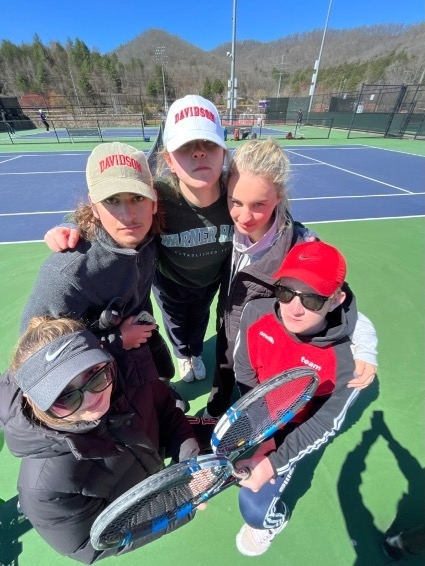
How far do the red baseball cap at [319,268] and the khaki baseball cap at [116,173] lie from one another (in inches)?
34.9

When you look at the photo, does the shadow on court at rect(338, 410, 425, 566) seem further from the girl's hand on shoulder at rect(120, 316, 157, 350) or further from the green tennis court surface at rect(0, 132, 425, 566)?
the girl's hand on shoulder at rect(120, 316, 157, 350)

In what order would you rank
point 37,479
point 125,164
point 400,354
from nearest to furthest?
point 37,479
point 125,164
point 400,354

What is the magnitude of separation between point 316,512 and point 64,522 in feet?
5.77

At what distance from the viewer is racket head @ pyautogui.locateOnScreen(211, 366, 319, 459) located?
140cm

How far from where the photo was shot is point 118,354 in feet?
5.51

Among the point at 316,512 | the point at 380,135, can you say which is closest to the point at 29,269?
the point at 316,512

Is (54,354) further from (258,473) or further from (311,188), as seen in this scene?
(311,188)

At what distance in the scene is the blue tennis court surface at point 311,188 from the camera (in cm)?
697

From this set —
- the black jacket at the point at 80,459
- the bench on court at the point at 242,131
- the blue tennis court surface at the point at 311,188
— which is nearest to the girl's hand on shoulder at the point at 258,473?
the black jacket at the point at 80,459

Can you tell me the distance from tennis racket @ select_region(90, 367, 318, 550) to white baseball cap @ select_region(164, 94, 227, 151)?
1.41 m

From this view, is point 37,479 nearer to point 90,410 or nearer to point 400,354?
point 90,410

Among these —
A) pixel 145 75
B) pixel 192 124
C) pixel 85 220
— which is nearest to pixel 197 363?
pixel 85 220

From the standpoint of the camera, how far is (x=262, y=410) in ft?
5.32

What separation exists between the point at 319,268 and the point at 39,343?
133cm
